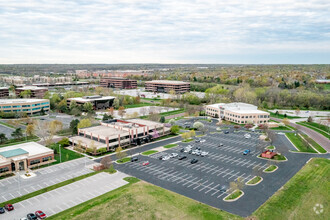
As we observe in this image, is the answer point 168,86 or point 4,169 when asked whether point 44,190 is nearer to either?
point 4,169

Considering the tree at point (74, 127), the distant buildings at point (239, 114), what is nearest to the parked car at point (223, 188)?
the tree at point (74, 127)

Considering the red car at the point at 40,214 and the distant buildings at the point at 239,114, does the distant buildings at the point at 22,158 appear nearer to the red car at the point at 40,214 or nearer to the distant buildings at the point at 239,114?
the red car at the point at 40,214

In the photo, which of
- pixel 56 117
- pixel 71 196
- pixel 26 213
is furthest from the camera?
pixel 56 117

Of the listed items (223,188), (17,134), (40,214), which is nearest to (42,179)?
(40,214)

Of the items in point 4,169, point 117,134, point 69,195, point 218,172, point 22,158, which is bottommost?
point 69,195

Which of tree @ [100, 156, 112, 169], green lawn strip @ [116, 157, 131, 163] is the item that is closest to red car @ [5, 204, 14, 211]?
tree @ [100, 156, 112, 169]

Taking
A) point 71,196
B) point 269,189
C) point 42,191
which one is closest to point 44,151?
point 42,191

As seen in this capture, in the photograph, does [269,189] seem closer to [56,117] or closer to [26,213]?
[26,213]
